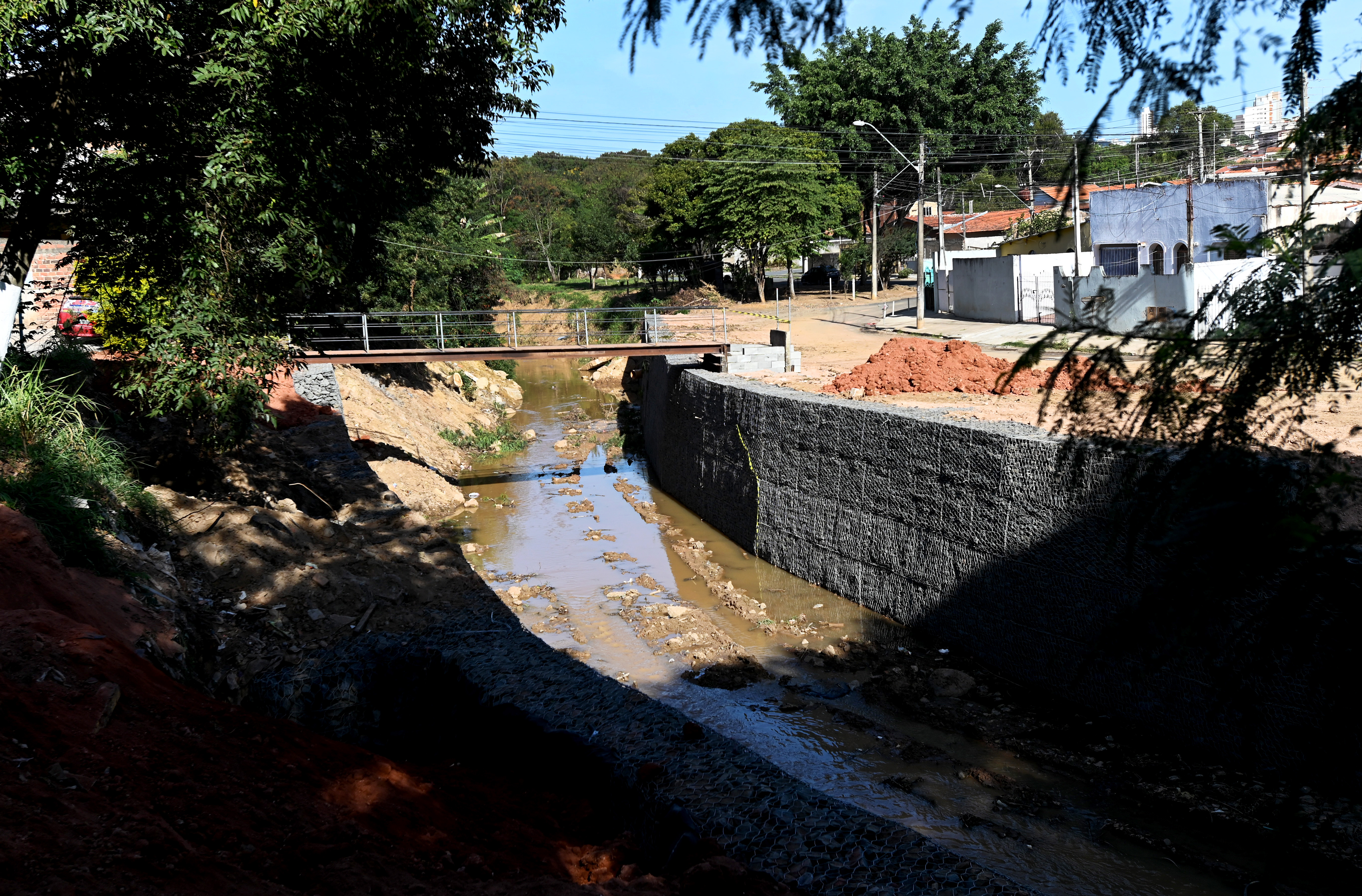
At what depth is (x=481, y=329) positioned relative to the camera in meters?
33.6

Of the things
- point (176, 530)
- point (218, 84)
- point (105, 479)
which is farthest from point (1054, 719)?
point (218, 84)

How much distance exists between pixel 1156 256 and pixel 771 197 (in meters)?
16.5

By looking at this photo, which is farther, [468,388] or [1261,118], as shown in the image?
[468,388]

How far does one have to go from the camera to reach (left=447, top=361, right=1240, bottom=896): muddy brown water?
263 inches

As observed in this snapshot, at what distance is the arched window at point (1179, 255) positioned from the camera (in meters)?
27.4

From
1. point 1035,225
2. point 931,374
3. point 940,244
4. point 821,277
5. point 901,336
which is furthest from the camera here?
point 821,277

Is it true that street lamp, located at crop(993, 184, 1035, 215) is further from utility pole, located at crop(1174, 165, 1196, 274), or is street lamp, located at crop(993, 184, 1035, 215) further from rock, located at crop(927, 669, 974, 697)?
rock, located at crop(927, 669, 974, 697)

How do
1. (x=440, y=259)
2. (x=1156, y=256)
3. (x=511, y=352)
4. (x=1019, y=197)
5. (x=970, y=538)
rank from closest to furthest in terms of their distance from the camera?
1. (x=970, y=538)
2. (x=511, y=352)
3. (x=440, y=259)
4. (x=1156, y=256)
5. (x=1019, y=197)

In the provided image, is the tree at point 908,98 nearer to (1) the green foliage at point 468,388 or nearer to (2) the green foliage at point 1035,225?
(2) the green foliage at point 1035,225

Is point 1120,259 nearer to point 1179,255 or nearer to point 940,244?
point 1179,255

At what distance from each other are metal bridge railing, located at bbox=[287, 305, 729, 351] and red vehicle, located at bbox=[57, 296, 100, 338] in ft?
8.70

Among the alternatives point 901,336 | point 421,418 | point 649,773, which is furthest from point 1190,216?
point 649,773

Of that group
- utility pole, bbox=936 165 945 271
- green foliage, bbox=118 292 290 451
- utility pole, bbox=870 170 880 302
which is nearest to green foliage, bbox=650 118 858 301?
utility pole, bbox=870 170 880 302

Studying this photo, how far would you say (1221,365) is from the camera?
2803 millimetres
